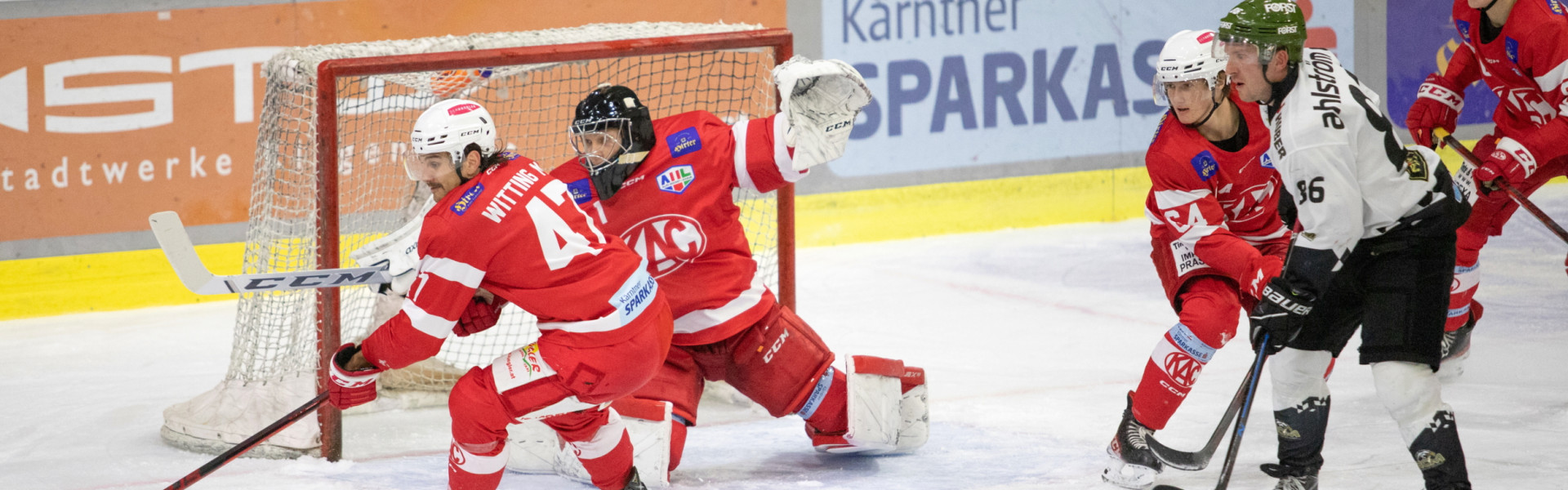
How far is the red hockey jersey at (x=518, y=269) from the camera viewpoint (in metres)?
3.01

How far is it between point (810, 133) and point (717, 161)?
235mm

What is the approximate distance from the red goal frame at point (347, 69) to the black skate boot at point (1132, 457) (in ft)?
4.72

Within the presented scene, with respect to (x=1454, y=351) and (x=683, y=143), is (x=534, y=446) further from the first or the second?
(x=1454, y=351)

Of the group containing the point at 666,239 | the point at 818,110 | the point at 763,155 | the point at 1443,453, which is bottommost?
the point at 1443,453

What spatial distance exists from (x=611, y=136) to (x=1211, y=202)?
138cm

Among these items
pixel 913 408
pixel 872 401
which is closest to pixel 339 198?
pixel 872 401

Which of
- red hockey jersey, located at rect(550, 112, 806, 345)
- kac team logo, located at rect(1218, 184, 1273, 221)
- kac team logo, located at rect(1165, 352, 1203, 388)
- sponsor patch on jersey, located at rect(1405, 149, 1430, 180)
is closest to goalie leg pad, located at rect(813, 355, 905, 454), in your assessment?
red hockey jersey, located at rect(550, 112, 806, 345)

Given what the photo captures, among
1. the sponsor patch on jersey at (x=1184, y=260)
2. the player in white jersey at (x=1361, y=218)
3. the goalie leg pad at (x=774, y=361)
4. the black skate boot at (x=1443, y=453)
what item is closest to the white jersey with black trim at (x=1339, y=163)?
the player in white jersey at (x=1361, y=218)

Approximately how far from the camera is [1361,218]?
283cm

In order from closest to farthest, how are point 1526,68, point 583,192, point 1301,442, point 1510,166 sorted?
point 1301,442 < point 583,192 < point 1510,166 < point 1526,68

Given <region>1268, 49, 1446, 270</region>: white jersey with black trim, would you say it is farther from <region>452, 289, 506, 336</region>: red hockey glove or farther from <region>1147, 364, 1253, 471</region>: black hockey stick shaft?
<region>452, 289, 506, 336</region>: red hockey glove

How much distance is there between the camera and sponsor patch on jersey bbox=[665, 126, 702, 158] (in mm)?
3633

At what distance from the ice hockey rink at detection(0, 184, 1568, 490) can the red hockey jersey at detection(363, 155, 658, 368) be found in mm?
695

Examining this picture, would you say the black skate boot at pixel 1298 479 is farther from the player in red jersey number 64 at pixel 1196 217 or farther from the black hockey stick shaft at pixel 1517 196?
the black hockey stick shaft at pixel 1517 196
